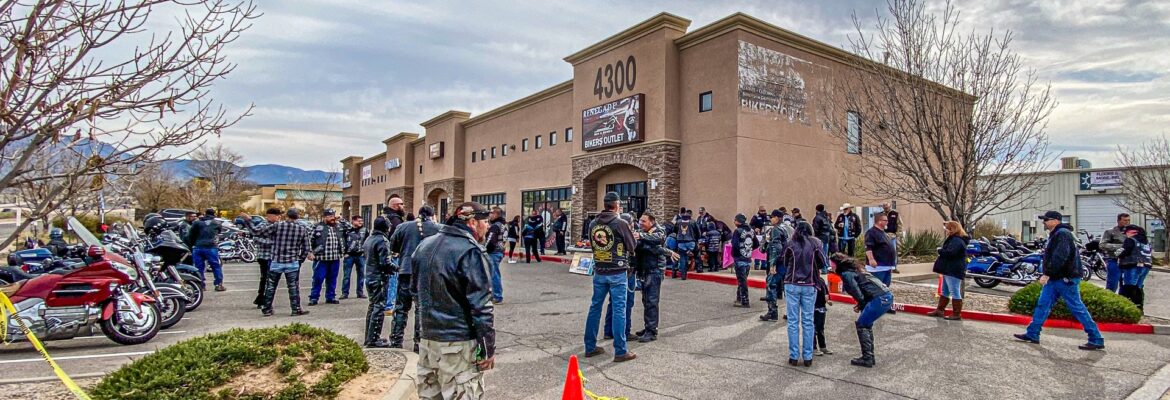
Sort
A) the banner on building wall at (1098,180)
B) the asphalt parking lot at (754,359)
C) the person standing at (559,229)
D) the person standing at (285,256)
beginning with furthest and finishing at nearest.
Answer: the banner on building wall at (1098,180) → the person standing at (559,229) → the person standing at (285,256) → the asphalt parking lot at (754,359)

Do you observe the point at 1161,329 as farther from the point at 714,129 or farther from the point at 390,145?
the point at 390,145

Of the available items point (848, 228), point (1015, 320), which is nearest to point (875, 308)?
point (1015, 320)

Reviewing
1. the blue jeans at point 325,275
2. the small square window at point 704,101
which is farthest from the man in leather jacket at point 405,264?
the small square window at point 704,101

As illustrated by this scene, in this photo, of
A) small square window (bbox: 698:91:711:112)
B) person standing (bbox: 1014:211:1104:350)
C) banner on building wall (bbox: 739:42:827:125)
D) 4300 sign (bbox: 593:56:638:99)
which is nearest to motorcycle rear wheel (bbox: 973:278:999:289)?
person standing (bbox: 1014:211:1104:350)

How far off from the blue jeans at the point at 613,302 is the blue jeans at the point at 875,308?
8.43ft

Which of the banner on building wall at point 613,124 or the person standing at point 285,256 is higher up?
the banner on building wall at point 613,124

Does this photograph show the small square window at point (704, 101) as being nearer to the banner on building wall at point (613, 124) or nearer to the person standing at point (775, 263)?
the banner on building wall at point (613, 124)

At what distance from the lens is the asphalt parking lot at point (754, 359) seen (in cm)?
576

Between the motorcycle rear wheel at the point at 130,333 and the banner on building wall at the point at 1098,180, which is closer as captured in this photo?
the motorcycle rear wheel at the point at 130,333

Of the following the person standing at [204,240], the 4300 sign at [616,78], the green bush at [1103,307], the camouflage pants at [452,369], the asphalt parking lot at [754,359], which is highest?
the 4300 sign at [616,78]

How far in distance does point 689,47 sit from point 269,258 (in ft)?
49.4

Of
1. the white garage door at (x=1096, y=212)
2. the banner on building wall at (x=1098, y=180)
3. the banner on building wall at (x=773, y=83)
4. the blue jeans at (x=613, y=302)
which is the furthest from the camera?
the white garage door at (x=1096, y=212)

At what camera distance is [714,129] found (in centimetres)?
1948

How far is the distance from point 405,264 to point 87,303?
4.05m
